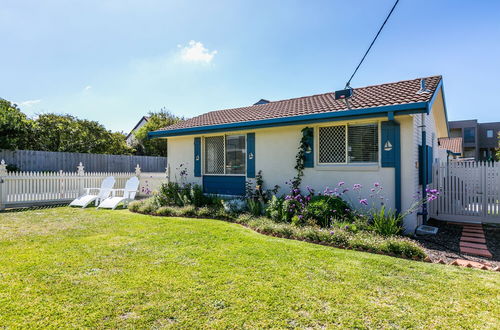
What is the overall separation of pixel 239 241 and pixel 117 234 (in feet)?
9.18

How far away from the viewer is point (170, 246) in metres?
5.00

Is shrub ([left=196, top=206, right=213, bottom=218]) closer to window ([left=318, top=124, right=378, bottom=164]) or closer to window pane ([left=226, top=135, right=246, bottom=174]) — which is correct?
window pane ([left=226, top=135, right=246, bottom=174])

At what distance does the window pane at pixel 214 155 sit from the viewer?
9961 mm

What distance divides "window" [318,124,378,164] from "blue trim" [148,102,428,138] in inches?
21.6

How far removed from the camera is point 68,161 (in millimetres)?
16344

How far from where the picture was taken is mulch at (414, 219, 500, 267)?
15.5ft

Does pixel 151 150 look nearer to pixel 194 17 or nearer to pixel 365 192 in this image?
pixel 194 17

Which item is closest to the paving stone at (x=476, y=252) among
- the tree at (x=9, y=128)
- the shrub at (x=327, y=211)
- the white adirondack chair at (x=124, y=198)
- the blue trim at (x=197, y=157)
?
the shrub at (x=327, y=211)

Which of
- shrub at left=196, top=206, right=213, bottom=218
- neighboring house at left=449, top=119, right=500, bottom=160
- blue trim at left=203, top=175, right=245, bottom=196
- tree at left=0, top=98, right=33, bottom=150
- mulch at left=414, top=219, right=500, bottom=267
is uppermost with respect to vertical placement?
neighboring house at left=449, top=119, right=500, bottom=160

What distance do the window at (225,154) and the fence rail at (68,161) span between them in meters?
11.2

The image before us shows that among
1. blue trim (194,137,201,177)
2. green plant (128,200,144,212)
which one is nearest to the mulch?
blue trim (194,137,201,177)

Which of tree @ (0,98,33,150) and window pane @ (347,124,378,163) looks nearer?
window pane @ (347,124,378,163)

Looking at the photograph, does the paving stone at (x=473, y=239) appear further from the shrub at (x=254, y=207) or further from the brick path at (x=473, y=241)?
the shrub at (x=254, y=207)

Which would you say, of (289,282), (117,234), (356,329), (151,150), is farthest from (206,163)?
(151,150)
